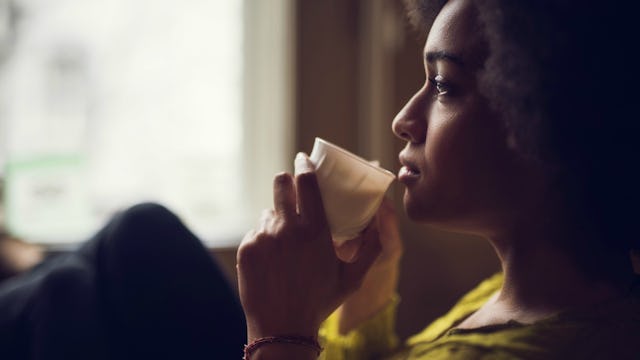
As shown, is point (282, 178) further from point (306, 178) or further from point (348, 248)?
point (348, 248)

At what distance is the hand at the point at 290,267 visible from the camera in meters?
0.70

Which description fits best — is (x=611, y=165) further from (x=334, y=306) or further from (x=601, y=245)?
(x=334, y=306)

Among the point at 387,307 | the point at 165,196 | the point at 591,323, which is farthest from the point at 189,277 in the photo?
the point at 165,196

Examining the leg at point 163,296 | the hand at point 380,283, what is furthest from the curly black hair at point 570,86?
the leg at point 163,296

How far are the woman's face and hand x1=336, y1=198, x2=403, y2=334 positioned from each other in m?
0.22

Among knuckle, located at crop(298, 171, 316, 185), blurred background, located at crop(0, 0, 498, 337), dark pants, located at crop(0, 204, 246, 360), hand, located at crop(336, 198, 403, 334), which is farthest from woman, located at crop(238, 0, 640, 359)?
blurred background, located at crop(0, 0, 498, 337)

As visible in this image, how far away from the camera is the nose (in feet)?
2.46

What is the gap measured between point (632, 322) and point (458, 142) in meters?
0.24

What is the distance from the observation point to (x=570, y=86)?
0.65 meters

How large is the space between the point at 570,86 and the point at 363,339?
487 millimetres

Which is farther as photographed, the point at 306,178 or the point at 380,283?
the point at 380,283

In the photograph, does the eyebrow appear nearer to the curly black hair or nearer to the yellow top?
the curly black hair

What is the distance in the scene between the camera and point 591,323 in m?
0.67

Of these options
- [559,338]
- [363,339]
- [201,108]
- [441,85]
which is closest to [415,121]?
[441,85]
